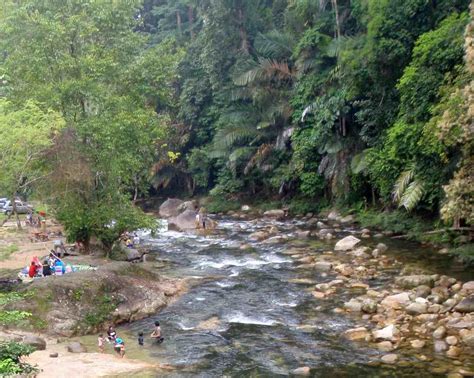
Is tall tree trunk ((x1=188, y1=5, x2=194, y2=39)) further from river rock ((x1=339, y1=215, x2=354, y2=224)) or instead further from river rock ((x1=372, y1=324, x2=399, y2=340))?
river rock ((x1=372, y1=324, x2=399, y2=340))

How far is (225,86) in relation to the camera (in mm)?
36750

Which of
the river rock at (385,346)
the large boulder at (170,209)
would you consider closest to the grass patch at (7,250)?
the large boulder at (170,209)

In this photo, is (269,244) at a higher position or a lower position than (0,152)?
lower

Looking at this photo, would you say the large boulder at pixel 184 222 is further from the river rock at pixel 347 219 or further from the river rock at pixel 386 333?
the river rock at pixel 386 333

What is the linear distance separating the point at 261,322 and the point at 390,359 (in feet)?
13.0

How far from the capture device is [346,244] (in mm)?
21312

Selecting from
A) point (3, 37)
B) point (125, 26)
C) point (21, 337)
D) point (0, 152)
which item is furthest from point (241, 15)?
point (21, 337)

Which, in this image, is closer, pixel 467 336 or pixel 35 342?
pixel 467 336

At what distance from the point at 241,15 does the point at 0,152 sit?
23.3 m

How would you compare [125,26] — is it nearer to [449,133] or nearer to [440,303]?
[449,133]

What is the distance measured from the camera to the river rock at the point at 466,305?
13047 millimetres

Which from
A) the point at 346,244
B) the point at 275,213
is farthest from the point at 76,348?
the point at 275,213

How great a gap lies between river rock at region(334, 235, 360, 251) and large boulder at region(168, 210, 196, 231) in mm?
10702

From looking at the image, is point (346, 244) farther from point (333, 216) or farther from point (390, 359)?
point (390, 359)
